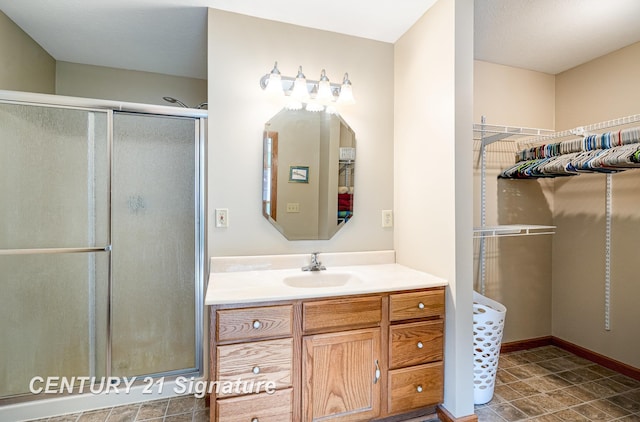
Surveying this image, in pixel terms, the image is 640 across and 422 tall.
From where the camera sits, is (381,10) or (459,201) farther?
(381,10)

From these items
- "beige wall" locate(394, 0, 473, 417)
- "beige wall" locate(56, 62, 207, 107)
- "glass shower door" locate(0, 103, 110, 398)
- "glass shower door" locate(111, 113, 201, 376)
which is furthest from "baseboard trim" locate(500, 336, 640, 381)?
"beige wall" locate(56, 62, 207, 107)

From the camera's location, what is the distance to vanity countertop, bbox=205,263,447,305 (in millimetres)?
1476

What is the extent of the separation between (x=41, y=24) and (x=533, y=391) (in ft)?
13.0

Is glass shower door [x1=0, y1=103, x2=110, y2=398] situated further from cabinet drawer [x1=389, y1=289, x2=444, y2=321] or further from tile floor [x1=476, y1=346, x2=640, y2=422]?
tile floor [x1=476, y1=346, x2=640, y2=422]

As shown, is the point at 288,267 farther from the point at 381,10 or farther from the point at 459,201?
the point at 381,10

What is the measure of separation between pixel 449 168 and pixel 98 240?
213cm

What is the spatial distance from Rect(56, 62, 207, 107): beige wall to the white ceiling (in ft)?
0.47

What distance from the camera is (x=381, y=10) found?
74.9 inches

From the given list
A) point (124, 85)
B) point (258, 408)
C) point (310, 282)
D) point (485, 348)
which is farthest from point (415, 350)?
point (124, 85)

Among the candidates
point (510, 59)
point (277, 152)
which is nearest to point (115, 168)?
point (277, 152)


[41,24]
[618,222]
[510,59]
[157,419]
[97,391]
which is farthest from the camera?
[510,59]

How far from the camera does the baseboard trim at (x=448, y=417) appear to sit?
171 centimetres

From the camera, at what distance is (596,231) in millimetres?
2496

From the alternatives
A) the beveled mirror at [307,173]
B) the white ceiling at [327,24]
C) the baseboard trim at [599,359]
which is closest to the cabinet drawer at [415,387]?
the beveled mirror at [307,173]
